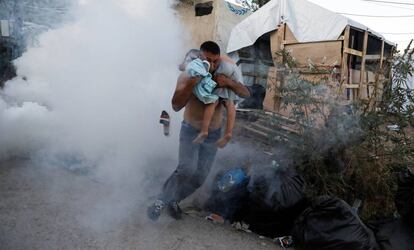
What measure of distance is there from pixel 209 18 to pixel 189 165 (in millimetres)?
5871

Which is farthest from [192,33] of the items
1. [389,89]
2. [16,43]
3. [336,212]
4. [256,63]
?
[336,212]

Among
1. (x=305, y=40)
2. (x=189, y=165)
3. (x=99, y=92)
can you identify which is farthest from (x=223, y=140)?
(x=305, y=40)

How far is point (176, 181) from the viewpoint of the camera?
3268mm

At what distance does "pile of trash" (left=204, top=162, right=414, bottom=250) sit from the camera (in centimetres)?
284

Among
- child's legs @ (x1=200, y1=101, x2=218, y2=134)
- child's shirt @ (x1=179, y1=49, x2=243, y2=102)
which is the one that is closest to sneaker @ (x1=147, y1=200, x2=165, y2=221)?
child's legs @ (x1=200, y1=101, x2=218, y2=134)

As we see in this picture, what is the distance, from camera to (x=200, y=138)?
3.21 meters

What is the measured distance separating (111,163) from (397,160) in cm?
317

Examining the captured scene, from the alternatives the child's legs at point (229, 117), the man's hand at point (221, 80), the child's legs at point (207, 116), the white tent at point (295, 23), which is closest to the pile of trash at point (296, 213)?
the child's legs at point (229, 117)

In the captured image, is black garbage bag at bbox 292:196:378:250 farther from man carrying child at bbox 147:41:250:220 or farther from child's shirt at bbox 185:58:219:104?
child's shirt at bbox 185:58:219:104

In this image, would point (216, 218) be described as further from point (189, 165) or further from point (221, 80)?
point (221, 80)

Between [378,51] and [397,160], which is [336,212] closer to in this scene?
[397,160]

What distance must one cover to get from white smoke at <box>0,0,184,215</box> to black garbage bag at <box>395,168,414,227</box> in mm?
2557

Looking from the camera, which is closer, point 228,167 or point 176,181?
point 176,181

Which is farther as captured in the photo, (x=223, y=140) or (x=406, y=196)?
(x=223, y=140)
